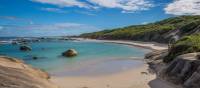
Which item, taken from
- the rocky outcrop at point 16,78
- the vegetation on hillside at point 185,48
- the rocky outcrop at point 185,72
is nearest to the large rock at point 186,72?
the rocky outcrop at point 185,72

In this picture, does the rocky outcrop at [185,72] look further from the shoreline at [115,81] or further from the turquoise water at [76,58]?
the turquoise water at [76,58]

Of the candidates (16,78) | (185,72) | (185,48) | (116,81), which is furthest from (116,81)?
(16,78)

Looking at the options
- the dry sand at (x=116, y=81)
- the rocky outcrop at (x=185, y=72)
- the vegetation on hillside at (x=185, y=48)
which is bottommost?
the dry sand at (x=116, y=81)

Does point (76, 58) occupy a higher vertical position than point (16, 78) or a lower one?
lower

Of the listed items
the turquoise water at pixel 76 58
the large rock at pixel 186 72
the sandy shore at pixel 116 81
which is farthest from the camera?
the turquoise water at pixel 76 58

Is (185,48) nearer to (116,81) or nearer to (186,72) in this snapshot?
(186,72)

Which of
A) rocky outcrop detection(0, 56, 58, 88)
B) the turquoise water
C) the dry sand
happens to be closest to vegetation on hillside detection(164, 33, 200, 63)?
the dry sand

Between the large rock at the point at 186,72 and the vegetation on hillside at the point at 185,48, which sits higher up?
the vegetation on hillside at the point at 185,48

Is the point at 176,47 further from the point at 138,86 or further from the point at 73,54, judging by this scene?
the point at 73,54

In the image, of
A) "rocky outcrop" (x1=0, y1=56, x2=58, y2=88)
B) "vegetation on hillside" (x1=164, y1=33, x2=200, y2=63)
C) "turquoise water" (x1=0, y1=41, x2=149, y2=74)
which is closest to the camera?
"rocky outcrop" (x1=0, y1=56, x2=58, y2=88)

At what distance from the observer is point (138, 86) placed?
20625 millimetres

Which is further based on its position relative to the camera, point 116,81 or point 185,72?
point 116,81

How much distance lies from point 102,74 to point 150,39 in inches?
2671

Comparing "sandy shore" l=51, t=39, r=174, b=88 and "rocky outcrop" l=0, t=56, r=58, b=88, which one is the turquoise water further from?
"rocky outcrop" l=0, t=56, r=58, b=88
